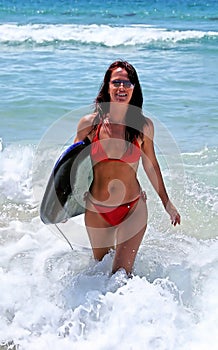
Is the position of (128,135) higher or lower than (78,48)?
higher

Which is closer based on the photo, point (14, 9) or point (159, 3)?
point (14, 9)

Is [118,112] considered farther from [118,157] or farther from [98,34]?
[98,34]

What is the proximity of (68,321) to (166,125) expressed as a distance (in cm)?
475

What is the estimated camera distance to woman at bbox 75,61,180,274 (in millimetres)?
3227

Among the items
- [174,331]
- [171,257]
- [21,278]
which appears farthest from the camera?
[171,257]

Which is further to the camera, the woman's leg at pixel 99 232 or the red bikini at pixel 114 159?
the woman's leg at pixel 99 232

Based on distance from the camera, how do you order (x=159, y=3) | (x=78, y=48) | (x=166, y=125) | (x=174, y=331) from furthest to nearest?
(x=159, y=3) → (x=78, y=48) → (x=166, y=125) → (x=174, y=331)

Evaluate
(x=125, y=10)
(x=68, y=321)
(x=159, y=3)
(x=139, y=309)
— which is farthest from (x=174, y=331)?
(x=159, y=3)

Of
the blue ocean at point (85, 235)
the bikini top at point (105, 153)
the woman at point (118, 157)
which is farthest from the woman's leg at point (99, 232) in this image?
the bikini top at point (105, 153)

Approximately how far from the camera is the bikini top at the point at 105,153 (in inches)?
127

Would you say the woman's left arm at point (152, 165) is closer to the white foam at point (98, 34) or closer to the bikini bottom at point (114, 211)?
the bikini bottom at point (114, 211)

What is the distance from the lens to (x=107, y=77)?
324cm

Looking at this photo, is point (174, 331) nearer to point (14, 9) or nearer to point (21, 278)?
point (21, 278)

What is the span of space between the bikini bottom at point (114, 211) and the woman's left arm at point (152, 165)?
0.22 m
